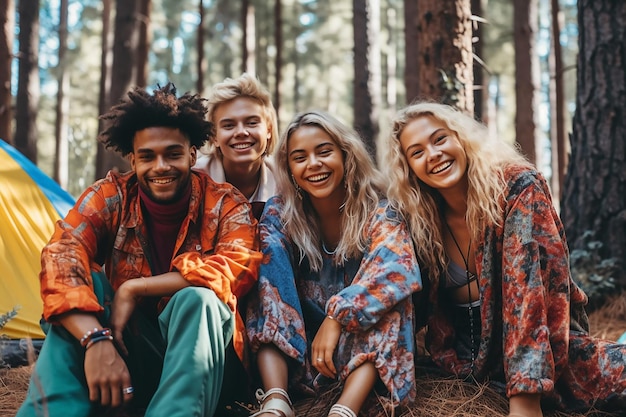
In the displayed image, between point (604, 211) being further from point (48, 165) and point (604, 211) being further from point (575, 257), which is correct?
point (48, 165)

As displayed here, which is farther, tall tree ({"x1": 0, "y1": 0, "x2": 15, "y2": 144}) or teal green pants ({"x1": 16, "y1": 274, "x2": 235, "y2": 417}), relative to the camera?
tall tree ({"x1": 0, "y1": 0, "x2": 15, "y2": 144})

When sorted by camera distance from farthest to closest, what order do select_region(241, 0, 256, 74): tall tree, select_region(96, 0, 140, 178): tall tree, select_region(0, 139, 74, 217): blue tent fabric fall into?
select_region(241, 0, 256, 74): tall tree
select_region(96, 0, 140, 178): tall tree
select_region(0, 139, 74, 217): blue tent fabric

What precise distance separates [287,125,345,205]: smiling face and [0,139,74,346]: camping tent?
6.73 feet

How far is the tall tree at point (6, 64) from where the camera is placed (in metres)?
6.53

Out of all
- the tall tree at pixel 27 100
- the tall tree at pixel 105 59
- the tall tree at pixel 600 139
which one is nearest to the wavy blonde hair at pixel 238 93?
the tall tree at pixel 600 139

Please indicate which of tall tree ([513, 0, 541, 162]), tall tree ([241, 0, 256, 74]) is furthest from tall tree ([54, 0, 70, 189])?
tall tree ([513, 0, 541, 162])

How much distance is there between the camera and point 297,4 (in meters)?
19.7

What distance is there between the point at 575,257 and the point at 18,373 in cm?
387

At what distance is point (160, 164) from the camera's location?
9.29 feet

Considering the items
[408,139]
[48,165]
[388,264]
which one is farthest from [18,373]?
[48,165]

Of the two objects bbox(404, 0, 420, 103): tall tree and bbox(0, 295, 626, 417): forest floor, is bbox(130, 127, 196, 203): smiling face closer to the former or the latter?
bbox(0, 295, 626, 417): forest floor

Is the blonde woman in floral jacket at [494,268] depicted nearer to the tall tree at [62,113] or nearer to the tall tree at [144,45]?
the tall tree at [144,45]

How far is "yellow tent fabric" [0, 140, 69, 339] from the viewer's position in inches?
150

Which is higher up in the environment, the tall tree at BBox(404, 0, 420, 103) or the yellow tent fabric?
the tall tree at BBox(404, 0, 420, 103)
